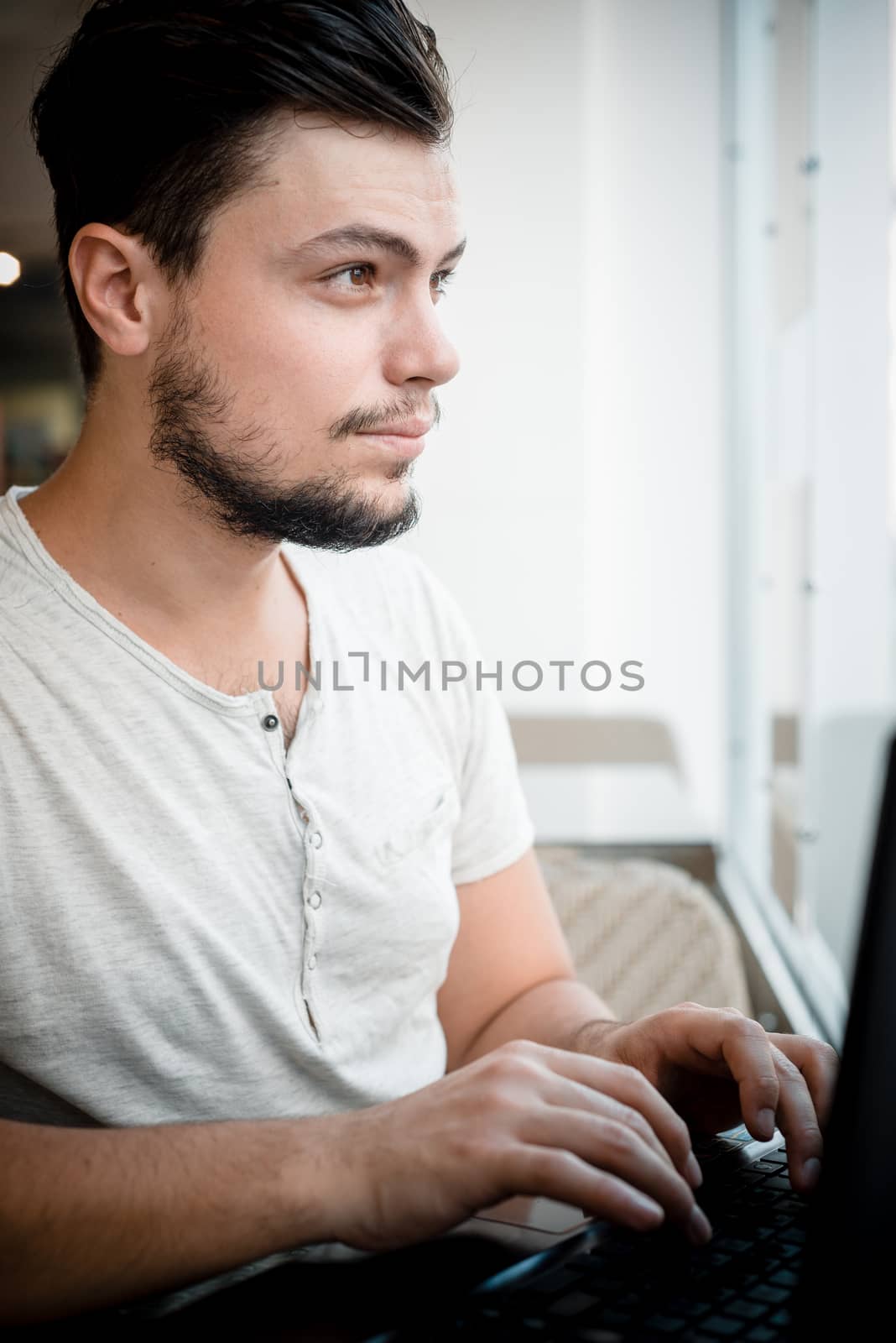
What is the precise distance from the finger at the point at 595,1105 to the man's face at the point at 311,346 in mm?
534

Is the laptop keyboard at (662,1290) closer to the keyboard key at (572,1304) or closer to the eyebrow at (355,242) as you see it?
the keyboard key at (572,1304)

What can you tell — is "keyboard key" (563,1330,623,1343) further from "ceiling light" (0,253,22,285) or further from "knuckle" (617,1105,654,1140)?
"ceiling light" (0,253,22,285)

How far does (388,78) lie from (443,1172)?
2.66ft

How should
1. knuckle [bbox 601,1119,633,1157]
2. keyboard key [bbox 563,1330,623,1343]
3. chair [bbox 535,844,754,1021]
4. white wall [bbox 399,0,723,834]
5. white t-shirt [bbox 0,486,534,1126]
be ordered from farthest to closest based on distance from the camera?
1. white wall [bbox 399,0,723,834]
2. chair [bbox 535,844,754,1021]
3. white t-shirt [bbox 0,486,534,1126]
4. knuckle [bbox 601,1119,633,1157]
5. keyboard key [bbox 563,1330,623,1343]

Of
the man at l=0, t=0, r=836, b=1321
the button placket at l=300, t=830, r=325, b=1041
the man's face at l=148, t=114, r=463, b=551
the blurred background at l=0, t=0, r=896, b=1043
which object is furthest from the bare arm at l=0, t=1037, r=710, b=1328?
the blurred background at l=0, t=0, r=896, b=1043

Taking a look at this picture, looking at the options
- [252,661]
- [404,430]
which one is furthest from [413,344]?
[252,661]

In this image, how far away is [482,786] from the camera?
1.11 m

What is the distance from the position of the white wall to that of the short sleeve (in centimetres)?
99

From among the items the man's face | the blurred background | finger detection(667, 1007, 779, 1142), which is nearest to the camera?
finger detection(667, 1007, 779, 1142)

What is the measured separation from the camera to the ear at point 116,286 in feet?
3.26

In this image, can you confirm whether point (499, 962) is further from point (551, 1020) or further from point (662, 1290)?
point (662, 1290)

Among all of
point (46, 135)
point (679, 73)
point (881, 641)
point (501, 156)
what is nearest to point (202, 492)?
point (46, 135)

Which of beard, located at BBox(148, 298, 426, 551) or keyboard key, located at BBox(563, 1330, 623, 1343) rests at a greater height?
beard, located at BBox(148, 298, 426, 551)

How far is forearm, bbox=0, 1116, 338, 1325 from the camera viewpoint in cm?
62
